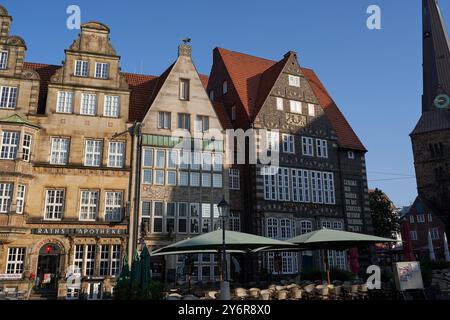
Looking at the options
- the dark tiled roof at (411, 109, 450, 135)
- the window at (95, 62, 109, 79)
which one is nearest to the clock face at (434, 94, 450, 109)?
the dark tiled roof at (411, 109, 450, 135)

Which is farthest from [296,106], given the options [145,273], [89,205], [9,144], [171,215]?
[145,273]

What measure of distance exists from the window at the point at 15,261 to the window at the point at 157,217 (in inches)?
282

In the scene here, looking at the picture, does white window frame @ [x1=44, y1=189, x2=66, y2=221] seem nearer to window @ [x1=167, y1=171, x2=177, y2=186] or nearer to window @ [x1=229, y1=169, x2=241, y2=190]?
window @ [x1=167, y1=171, x2=177, y2=186]

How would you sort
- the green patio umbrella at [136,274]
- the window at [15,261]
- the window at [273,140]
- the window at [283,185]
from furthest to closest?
the window at [273,140], the window at [283,185], the window at [15,261], the green patio umbrella at [136,274]

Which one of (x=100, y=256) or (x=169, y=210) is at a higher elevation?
(x=169, y=210)

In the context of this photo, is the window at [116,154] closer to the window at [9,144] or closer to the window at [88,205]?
the window at [88,205]

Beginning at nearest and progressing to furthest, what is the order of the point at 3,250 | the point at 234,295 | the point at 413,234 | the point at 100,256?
the point at 234,295, the point at 3,250, the point at 100,256, the point at 413,234

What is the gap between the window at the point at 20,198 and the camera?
22.4m

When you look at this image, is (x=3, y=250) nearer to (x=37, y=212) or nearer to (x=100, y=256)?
(x=37, y=212)

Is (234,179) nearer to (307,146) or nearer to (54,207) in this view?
(307,146)

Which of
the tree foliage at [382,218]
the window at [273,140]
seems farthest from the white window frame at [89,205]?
the tree foliage at [382,218]
